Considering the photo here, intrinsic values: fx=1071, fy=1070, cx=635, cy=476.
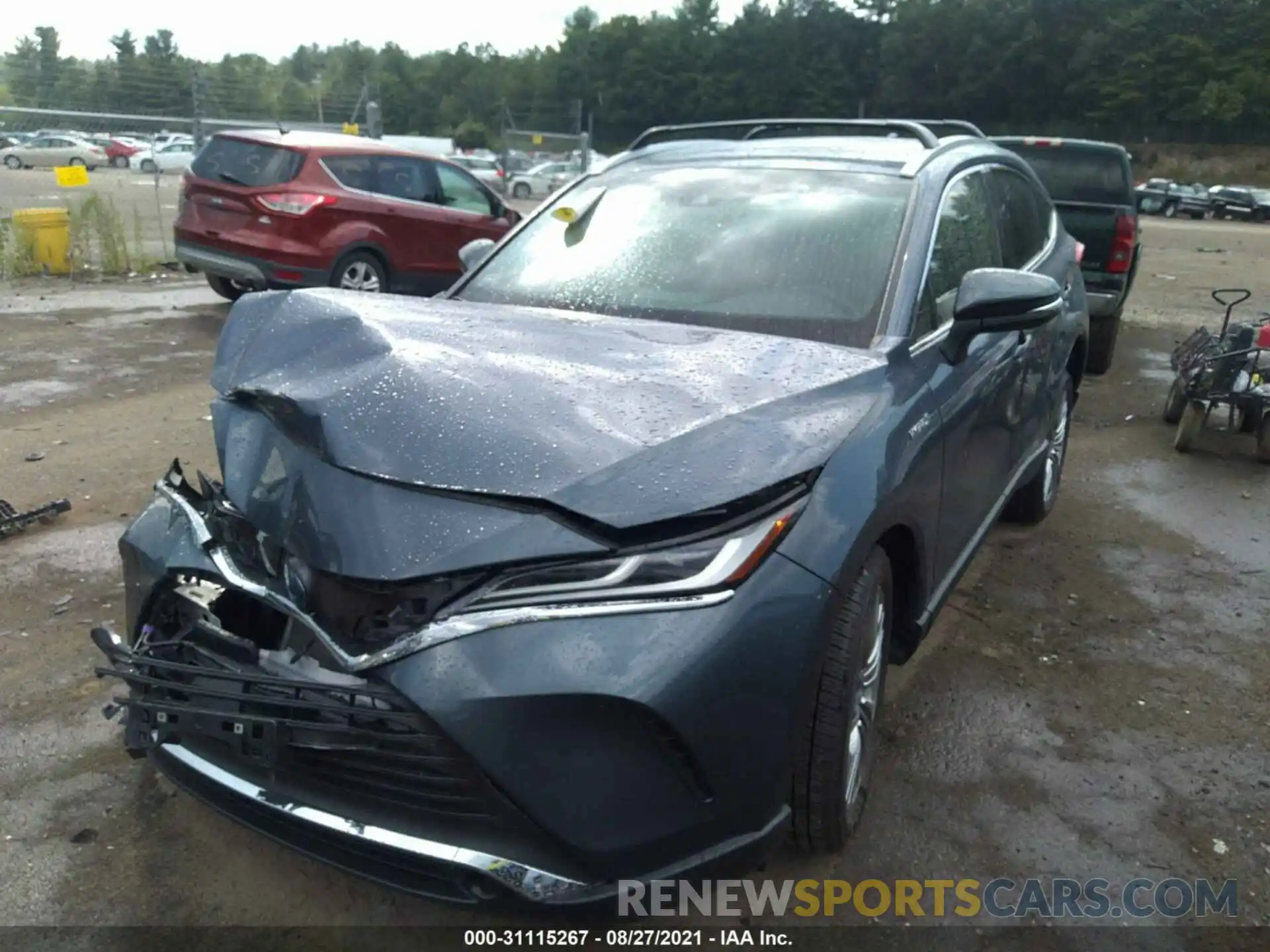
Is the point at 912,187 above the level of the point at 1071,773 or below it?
above

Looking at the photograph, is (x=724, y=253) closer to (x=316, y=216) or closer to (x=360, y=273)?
(x=316, y=216)

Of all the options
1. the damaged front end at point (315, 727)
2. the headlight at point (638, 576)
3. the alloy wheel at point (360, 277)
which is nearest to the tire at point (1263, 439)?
the headlight at point (638, 576)

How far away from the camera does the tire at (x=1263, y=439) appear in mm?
6352

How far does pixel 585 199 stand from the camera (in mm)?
3963

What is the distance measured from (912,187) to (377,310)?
1.76 meters

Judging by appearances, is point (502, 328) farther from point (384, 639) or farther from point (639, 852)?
point (639, 852)

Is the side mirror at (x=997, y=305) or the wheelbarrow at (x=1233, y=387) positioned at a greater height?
the side mirror at (x=997, y=305)

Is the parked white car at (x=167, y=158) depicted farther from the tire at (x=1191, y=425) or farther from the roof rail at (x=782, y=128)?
the tire at (x=1191, y=425)

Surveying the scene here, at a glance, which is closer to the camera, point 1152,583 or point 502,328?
point 502,328

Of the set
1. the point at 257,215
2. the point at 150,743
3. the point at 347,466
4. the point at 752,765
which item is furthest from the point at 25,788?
the point at 257,215

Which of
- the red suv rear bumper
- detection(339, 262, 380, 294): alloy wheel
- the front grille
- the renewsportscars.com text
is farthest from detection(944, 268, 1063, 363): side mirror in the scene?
detection(339, 262, 380, 294): alloy wheel

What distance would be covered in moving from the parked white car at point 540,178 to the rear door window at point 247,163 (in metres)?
23.2

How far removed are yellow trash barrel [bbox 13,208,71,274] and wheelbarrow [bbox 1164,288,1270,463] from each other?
11.7m

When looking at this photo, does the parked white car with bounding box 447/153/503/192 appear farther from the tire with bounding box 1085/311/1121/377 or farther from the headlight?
the headlight
